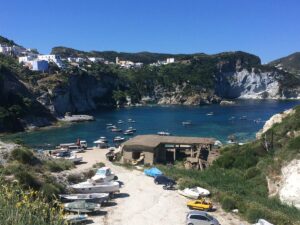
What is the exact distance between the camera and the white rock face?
2580 centimetres

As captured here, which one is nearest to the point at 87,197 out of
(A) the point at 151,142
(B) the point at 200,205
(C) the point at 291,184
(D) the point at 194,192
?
(B) the point at 200,205

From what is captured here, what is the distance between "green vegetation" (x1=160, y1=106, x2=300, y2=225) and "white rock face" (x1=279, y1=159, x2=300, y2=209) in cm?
63

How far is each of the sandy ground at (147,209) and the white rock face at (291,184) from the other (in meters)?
5.24

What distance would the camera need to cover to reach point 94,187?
986 inches

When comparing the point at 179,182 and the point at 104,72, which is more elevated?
the point at 104,72

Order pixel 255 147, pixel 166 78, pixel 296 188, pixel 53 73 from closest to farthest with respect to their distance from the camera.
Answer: pixel 296 188 → pixel 255 147 → pixel 53 73 → pixel 166 78

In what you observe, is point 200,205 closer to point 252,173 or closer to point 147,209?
point 147,209

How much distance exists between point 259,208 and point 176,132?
59814mm

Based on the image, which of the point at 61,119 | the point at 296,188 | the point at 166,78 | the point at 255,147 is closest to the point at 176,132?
the point at 61,119

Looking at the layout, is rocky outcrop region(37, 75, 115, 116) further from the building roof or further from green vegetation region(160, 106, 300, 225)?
green vegetation region(160, 106, 300, 225)

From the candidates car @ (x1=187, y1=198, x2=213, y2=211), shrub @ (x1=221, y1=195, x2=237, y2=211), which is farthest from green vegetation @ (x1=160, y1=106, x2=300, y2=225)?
car @ (x1=187, y1=198, x2=213, y2=211)

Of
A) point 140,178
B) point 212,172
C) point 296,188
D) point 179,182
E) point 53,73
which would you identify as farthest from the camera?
point 53,73

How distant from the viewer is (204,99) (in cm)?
16525

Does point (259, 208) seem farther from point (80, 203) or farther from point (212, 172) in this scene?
point (212, 172)
